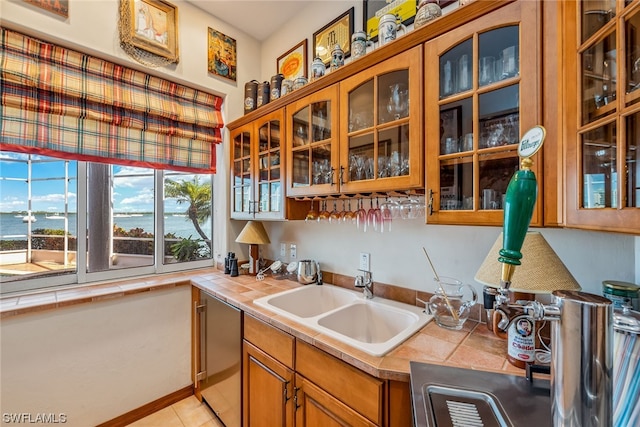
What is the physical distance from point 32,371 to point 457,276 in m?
2.31

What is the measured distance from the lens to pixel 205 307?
6.26ft

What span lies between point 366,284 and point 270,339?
60cm

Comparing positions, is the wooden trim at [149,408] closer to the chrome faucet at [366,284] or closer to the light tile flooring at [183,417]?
the light tile flooring at [183,417]

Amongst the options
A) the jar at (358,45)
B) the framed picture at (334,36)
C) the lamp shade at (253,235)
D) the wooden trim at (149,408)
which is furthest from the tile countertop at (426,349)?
the framed picture at (334,36)

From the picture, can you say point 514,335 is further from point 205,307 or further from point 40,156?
point 40,156

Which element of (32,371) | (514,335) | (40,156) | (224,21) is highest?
(224,21)

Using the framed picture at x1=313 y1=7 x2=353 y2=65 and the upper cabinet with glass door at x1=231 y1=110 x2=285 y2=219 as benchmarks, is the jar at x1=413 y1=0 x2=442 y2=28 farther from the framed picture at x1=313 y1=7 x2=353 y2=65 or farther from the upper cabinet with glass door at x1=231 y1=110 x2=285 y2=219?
the upper cabinet with glass door at x1=231 y1=110 x2=285 y2=219

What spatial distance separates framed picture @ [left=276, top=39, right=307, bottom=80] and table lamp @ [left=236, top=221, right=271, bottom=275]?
1.25 m

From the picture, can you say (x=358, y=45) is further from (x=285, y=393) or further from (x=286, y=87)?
(x=285, y=393)

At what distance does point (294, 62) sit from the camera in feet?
7.30

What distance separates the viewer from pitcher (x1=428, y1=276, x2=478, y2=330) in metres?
1.20

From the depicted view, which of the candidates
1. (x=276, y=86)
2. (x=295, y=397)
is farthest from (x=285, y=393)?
(x=276, y=86)

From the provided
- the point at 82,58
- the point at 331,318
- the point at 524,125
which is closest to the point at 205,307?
the point at 331,318

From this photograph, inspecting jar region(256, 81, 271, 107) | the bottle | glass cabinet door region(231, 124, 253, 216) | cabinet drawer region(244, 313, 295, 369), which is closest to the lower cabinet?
cabinet drawer region(244, 313, 295, 369)
